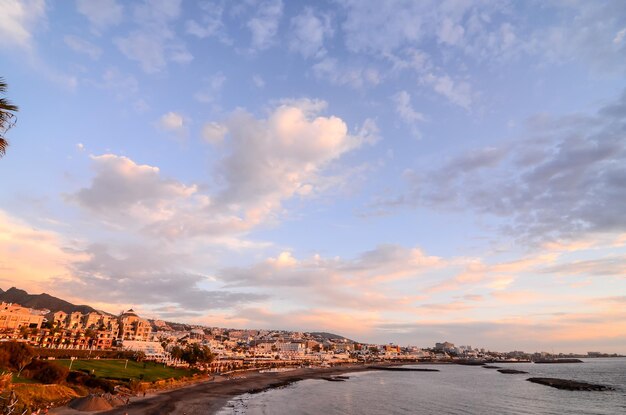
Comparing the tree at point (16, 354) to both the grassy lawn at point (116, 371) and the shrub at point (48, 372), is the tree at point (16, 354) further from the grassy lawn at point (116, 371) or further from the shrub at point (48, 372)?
the grassy lawn at point (116, 371)

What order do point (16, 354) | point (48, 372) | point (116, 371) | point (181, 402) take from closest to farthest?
point (48, 372) → point (16, 354) → point (181, 402) → point (116, 371)

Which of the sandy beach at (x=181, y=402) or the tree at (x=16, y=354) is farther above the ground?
the tree at (x=16, y=354)

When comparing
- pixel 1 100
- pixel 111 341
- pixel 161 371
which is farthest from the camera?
pixel 111 341

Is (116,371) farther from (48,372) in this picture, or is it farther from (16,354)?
(48,372)

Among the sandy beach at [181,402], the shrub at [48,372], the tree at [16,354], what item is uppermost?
the tree at [16,354]

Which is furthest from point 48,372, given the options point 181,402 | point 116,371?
point 116,371

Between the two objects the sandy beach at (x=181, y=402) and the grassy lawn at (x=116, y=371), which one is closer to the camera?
the sandy beach at (x=181, y=402)

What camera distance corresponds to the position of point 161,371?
7194 cm

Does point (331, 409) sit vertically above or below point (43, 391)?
below

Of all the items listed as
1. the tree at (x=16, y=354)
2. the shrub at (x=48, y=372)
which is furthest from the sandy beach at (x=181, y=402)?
the tree at (x=16, y=354)

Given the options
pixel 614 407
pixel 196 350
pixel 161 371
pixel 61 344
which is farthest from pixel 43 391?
pixel 614 407

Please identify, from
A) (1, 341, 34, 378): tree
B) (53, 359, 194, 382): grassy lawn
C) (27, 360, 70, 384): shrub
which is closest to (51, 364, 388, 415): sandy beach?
(53, 359, 194, 382): grassy lawn

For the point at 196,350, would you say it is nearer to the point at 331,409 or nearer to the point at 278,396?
the point at 278,396

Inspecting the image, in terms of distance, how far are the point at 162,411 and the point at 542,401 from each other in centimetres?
6027
